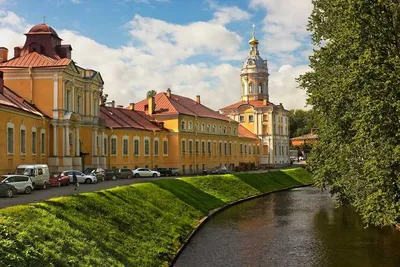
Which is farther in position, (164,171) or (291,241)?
(164,171)

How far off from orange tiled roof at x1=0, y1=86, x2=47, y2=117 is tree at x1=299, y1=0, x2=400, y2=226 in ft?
76.3

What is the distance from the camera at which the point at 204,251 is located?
78.6ft

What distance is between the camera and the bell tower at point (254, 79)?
9919 cm

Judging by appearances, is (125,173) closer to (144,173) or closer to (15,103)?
(144,173)

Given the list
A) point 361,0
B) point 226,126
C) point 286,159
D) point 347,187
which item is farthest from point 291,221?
point 286,159

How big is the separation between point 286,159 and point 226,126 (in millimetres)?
24803

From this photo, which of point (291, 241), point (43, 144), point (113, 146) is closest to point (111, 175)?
point (43, 144)

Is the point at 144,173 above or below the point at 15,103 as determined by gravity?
below

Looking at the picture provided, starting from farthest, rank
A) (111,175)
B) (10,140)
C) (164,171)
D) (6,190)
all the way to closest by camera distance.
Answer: (164,171) → (111,175) → (10,140) → (6,190)

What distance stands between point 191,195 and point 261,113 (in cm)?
5755

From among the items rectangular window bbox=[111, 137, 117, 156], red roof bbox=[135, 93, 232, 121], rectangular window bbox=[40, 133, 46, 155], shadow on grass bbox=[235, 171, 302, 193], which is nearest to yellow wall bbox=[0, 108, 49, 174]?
rectangular window bbox=[40, 133, 46, 155]

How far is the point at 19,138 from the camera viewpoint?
38.9 m

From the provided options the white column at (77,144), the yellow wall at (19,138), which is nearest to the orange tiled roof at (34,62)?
the yellow wall at (19,138)

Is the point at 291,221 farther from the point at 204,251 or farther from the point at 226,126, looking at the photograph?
the point at 226,126
